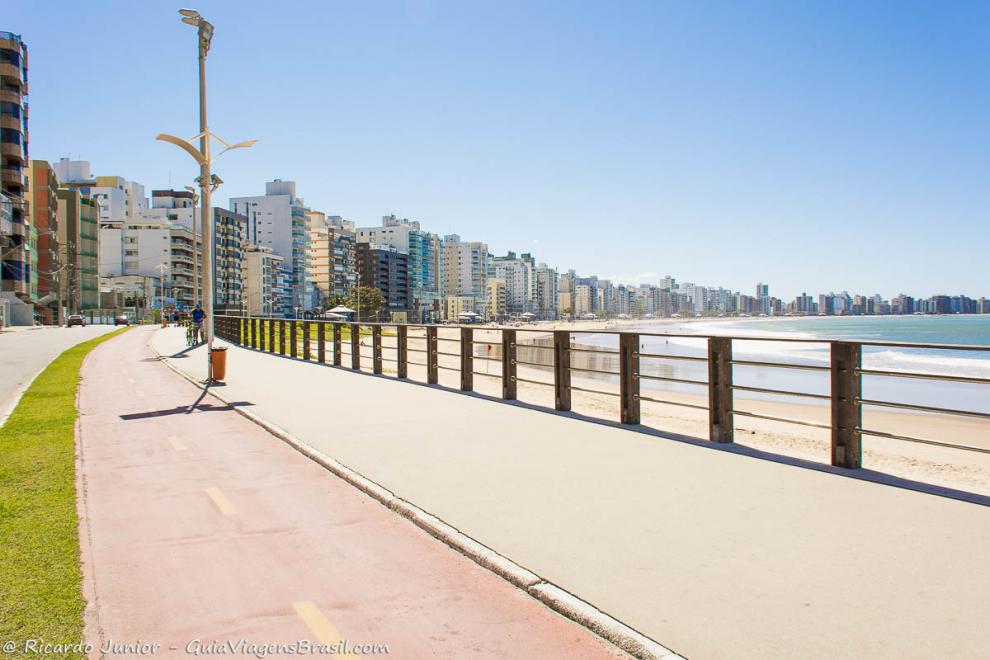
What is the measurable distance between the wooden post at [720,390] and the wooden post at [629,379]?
1234 millimetres

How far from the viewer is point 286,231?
166 metres

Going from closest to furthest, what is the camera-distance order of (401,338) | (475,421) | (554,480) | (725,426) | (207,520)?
(207,520)
(554,480)
(725,426)
(475,421)
(401,338)

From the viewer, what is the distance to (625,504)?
19.2 ft

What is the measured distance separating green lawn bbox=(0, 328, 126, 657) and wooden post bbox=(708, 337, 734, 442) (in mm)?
6642

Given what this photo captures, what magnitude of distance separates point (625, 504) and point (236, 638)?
3249 mm

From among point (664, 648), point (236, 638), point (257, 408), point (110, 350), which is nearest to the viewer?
point (664, 648)

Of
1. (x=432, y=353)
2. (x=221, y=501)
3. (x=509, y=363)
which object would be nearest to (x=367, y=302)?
(x=432, y=353)

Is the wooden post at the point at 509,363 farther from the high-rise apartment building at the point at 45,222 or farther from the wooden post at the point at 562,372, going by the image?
the high-rise apartment building at the point at 45,222

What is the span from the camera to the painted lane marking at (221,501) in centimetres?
596

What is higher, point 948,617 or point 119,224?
point 119,224

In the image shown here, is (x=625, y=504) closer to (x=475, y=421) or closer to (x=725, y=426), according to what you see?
(x=725, y=426)

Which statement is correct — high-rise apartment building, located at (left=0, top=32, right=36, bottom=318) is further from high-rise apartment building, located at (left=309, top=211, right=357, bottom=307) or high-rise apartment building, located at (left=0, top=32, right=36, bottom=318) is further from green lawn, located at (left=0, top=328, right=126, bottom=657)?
high-rise apartment building, located at (left=309, top=211, right=357, bottom=307)

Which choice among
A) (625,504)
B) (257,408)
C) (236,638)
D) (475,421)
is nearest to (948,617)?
(625,504)

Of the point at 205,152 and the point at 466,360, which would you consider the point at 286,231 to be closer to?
the point at 205,152
